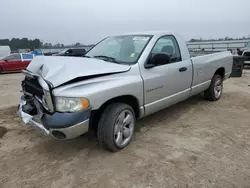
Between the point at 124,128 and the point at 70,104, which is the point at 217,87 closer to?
the point at 124,128

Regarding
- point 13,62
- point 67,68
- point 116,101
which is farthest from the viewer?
point 13,62

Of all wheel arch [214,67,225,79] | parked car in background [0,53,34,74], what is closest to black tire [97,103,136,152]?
wheel arch [214,67,225,79]

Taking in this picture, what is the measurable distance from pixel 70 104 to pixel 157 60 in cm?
160

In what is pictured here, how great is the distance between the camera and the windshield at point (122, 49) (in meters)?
3.70

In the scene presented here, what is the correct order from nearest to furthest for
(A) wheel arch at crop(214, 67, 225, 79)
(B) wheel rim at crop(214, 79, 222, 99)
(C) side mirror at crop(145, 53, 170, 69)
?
(C) side mirror at crop(145, 53, 170, 69), (B) wheel rim at crop(214, 79, 222, 99), (A) wheel arch at crop(214, 67, 225, 79)

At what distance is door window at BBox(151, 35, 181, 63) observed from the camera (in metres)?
4.09

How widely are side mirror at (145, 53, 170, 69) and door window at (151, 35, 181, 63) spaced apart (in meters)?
0.42

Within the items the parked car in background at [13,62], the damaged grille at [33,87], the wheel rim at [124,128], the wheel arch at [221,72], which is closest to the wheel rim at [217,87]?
the wheel arch at [221,72]

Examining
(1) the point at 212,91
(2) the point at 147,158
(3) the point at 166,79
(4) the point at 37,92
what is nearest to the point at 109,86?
(4) the point at 37,92

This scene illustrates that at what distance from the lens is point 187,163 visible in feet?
9.85

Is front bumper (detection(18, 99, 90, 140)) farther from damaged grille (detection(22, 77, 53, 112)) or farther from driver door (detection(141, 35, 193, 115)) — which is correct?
driver door (detection(141, 35, 193, 115))

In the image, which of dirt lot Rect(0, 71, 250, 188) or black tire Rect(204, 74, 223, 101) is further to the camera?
black tire Rect(204, 74, 223, 101)

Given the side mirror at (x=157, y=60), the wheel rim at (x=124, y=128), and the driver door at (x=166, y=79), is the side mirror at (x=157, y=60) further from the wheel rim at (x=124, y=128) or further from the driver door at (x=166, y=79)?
the wheel rim at (x=124, y=128)

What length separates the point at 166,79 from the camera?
391 centimetres
